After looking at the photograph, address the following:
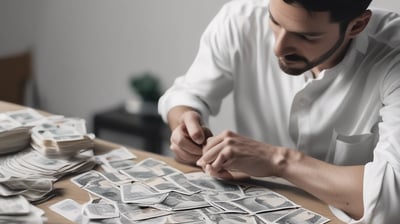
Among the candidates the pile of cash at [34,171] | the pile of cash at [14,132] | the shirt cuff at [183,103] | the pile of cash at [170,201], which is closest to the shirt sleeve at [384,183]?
the pile of cash at [170,201]

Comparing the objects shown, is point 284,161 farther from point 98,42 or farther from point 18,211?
point 98,42

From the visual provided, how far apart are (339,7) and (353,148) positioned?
48cm

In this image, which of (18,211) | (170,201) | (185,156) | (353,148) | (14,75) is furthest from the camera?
(14,75)

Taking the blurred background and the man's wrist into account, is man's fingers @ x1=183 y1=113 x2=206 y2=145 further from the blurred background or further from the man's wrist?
the blurred background

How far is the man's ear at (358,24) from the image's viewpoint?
5.45ft

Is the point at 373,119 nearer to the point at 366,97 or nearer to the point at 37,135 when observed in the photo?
the point at 366,97

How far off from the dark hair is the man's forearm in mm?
368

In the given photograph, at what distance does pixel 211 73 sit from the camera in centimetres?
205

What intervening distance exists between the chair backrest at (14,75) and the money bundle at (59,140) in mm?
1774

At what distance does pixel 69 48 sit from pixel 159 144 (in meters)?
0.91

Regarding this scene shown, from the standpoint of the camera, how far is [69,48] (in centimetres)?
373

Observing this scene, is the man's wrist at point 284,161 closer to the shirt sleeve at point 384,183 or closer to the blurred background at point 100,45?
the shirt sleeve at point 384,183

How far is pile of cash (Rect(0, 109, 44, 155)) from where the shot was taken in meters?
1.71

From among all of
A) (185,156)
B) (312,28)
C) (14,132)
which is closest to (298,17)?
(312,28)
